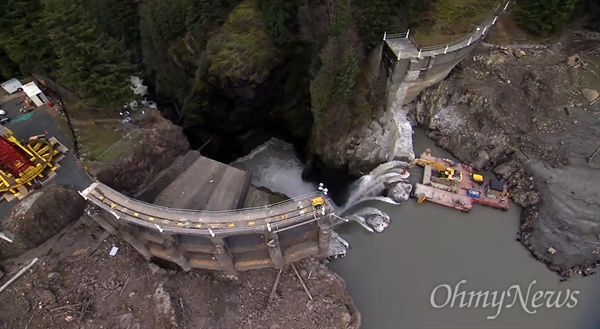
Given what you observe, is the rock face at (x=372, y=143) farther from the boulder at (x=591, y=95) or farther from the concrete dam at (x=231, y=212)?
the boulder at (x=591, y=95)

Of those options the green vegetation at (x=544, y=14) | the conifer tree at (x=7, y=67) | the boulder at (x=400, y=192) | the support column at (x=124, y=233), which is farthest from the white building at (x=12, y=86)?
the green vegetation at (x=544, y=14)

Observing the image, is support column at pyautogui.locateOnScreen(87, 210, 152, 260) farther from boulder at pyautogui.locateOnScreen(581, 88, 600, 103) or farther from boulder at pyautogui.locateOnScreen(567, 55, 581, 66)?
boulder at pyautogui.locateOnScreen(567, 55, 581, 66)

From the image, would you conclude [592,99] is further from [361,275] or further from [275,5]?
[275,5]

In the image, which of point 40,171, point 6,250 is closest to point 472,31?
point 40,171

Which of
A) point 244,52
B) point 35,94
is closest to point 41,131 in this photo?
point 35,94

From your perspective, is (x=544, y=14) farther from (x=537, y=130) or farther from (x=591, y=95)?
(x=537, y=130)

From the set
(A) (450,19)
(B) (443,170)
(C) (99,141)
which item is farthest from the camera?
(A) (450,19)
